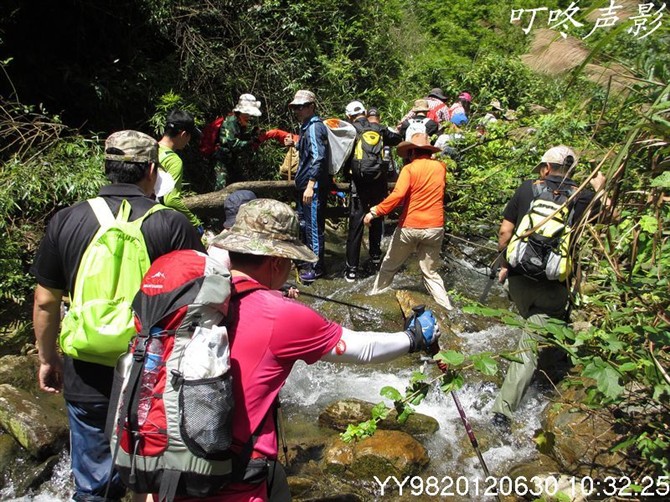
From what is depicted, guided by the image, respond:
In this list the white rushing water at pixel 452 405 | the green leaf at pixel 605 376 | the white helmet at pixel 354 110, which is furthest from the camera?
the white helmet at pixel 354 110

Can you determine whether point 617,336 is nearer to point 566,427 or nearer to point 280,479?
point 280,479

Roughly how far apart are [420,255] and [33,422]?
436cm

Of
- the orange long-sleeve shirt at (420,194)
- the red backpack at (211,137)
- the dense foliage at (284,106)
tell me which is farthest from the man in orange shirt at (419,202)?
the red backpack at (211,137)

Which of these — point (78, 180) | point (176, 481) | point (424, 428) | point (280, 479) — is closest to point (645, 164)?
point (280, 479)

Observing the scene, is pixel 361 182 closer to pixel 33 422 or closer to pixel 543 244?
pixel 543 244

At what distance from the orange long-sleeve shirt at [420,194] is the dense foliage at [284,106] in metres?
0.99

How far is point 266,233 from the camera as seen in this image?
2.25 metres

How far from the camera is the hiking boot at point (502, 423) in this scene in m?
5.05

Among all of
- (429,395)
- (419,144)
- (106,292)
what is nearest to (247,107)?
(419,144)

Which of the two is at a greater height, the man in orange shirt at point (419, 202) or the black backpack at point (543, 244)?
the black backpack at point (543, 244)

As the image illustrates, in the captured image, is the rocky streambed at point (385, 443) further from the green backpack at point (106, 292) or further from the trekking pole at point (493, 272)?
the green backpack at point (106, 292)

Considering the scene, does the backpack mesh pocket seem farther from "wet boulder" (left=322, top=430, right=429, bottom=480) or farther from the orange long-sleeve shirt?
the orange long-sleeve shirt

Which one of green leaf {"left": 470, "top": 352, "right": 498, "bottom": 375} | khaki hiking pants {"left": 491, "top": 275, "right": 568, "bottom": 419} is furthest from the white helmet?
green leaf {"left": 470, "top": 352, "right": 498, "bottom": 375}

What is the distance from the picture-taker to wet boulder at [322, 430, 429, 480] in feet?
14.7
